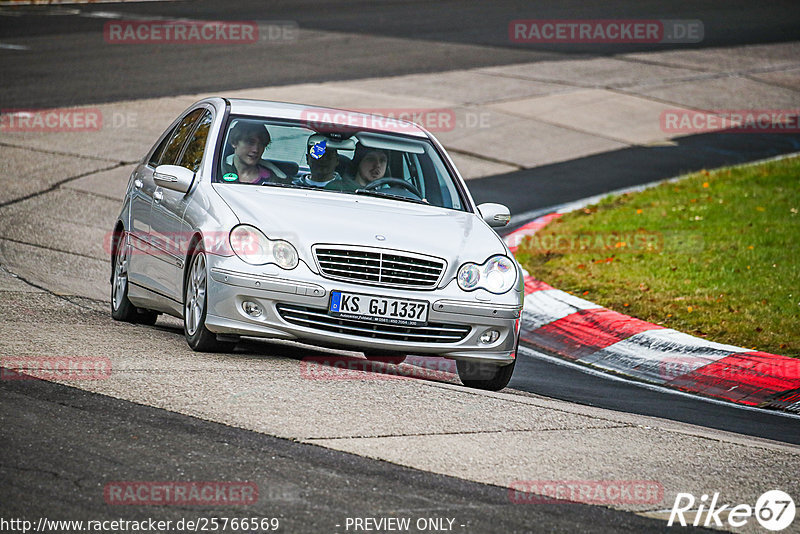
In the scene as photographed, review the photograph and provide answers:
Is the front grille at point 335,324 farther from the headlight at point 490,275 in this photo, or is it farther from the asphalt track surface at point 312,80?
the asphalt track surface at point 312,80

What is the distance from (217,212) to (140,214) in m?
1.51

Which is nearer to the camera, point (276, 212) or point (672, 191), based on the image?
point (276, 212)

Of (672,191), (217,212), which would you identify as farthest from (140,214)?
(672,191)

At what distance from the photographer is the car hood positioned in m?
7.37

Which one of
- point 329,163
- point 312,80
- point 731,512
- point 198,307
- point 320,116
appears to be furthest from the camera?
point 312,80

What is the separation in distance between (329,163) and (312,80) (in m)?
14.6

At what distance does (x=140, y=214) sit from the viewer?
8.88 metres

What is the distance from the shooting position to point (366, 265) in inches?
288

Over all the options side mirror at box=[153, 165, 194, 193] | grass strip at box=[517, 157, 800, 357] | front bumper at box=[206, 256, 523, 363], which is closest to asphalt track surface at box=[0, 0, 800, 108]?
grass strip at box=[517, 157, 800, 357]

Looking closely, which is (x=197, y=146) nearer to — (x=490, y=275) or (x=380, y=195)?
(x=380, y=195)

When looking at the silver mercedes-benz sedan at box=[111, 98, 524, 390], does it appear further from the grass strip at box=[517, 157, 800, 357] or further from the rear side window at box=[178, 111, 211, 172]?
the grass strip at box=[517, 157, 800, 357]

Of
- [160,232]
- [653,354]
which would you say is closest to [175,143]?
[160,232]

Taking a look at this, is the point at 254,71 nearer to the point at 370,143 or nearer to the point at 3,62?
the point at 3,62

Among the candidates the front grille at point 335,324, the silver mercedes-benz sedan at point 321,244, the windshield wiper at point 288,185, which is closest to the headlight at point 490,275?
the silver mercedes-benz sedan at point 321,244
